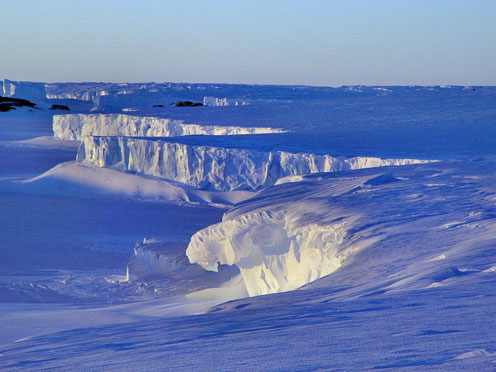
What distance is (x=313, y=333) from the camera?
7.16 feet

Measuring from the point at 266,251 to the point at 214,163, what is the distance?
6.57 metres

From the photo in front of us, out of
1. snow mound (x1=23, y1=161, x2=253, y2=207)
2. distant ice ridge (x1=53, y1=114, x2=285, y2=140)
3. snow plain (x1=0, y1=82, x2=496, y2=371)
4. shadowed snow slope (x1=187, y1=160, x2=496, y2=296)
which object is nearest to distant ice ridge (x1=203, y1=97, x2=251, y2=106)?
distant ice ridge (x1=53, y1=114, x2=285, y2=140)

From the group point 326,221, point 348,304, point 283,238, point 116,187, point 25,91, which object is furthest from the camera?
point 25,91

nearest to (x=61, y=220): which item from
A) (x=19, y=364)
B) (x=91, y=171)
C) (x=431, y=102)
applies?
(x=91, y=171)

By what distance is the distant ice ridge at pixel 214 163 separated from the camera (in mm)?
10178

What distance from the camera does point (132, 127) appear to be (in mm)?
21828

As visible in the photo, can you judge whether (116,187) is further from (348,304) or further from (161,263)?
(348,304)

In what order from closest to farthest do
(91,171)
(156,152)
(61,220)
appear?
1. (61,220)
2. (156,152)
3. (91,171)

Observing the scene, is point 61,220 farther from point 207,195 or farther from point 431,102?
point 431,102

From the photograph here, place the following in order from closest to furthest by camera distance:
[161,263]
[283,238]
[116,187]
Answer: [283,238], [161,263], [116,187]

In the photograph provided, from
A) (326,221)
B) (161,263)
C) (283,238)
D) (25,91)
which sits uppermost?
(25,91)

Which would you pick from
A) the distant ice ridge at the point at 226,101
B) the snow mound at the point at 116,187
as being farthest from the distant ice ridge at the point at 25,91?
the snow mound at the point at 116,187

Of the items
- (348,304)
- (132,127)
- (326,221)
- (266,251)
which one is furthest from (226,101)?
(348,304)

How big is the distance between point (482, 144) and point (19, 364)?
8.58 meters
